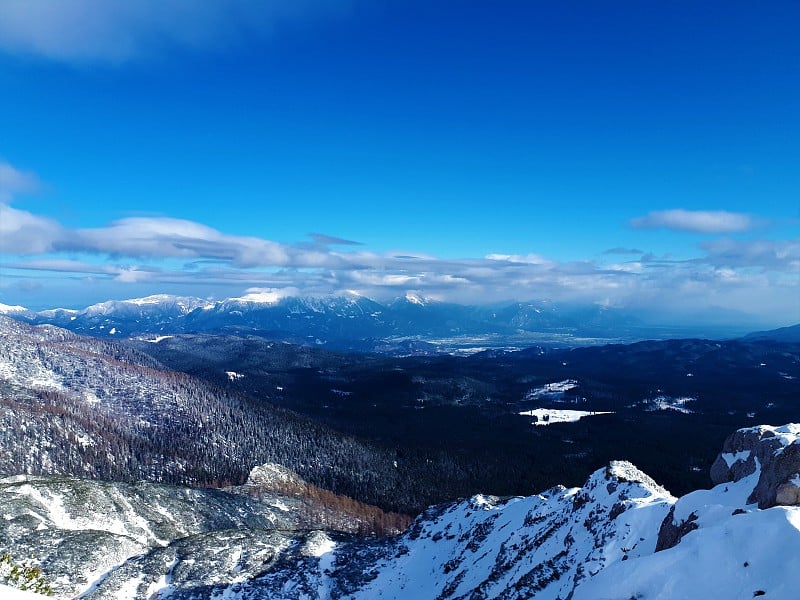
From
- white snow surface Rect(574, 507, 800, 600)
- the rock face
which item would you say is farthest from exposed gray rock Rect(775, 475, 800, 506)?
white snow surface Rect(574, 507, 800, 600)

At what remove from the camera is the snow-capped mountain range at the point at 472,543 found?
35531mm

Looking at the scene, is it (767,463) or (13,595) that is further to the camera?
(767,463)

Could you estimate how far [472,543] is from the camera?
310 ft

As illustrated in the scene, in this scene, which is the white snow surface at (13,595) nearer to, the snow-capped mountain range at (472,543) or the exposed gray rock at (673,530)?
the snow-capped mountain range at (472,543)

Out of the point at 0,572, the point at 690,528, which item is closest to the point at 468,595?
the point at 690,528

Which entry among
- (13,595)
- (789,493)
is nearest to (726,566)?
(789,493)

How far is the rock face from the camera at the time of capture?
43.5 metres

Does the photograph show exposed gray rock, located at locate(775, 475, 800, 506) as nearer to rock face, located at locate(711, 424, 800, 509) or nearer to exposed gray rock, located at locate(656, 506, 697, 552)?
rock face, located at locate(711, 424, 800, 509)

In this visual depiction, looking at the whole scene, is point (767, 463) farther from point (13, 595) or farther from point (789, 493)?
point (13, 595)

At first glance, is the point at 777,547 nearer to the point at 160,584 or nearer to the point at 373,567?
the point at 373,567

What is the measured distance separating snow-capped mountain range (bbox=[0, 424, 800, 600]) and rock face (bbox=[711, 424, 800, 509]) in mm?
193

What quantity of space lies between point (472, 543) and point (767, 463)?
59.7 m

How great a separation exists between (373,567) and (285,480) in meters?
92.9

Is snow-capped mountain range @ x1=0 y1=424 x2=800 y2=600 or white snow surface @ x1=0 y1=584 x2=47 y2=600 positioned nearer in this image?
white snow surface @ x1=0 y1=584 x2=47 y2=600
